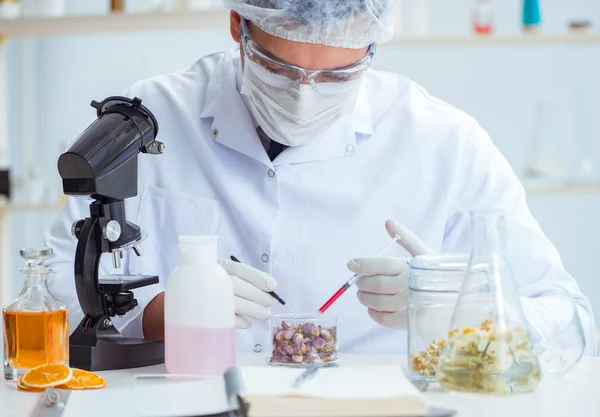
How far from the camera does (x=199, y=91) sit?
6.03 feet

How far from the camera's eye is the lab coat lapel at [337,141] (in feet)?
5.61

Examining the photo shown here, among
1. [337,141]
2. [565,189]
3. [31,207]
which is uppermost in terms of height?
[337,141]

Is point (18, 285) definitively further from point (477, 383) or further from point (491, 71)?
point (477, 383)

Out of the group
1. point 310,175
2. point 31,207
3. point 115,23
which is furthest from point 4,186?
point 310,175

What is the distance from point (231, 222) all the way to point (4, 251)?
1857 millimetres

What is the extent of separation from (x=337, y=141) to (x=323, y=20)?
1.11 feet

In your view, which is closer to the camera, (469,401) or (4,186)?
(469,401)

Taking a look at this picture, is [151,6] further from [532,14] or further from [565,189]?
[565,189]

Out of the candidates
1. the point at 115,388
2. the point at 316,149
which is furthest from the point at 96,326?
the point at 316,149

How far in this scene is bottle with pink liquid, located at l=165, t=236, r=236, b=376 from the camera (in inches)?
44.2

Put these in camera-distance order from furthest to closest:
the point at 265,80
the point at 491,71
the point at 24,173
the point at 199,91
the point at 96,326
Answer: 1. the point at 24,173
2. the point at 491,71
3. the point at 199,91
4. the point at 265,80
5. the point at 96,326

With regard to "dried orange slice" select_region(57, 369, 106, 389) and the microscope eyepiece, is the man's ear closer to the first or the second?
the microscope eyepiece

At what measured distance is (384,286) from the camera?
52.1 inches

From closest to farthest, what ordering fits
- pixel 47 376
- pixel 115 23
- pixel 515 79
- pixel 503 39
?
1. pixel 47 376
2. pixel 503 39
3. pixel 115 23
4. pixel 515 79
